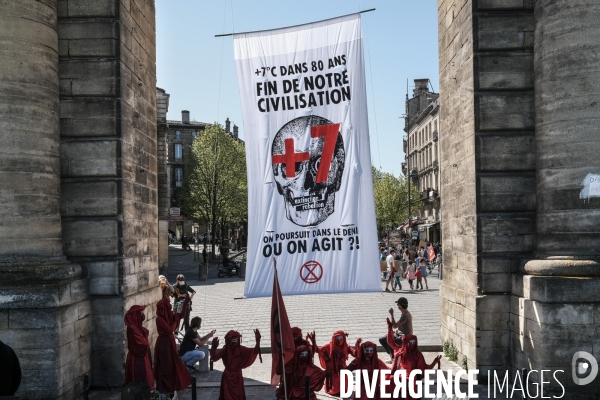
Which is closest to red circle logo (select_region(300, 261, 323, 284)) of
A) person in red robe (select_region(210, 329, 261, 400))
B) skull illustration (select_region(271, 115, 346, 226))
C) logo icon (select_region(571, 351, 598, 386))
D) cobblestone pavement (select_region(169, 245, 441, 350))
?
skull illustration (select_region(271, 115, 346, 226))

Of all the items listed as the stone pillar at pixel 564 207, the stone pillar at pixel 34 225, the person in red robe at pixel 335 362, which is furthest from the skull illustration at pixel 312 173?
the stone pillar at pixel 34 225

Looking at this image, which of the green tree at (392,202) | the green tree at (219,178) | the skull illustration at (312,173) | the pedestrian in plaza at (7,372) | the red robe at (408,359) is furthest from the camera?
the green tree at (392,202)

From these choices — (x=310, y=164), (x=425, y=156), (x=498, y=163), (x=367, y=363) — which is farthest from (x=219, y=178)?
(x=310, y=164)

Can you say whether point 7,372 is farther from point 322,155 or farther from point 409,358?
point 409,358

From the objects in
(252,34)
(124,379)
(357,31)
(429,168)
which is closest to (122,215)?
(124,379)

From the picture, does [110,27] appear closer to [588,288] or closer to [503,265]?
[503,265]

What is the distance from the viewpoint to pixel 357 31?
28.4 feet

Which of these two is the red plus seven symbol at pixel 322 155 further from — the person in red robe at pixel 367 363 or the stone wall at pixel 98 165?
the stone wall at pixel 98 165

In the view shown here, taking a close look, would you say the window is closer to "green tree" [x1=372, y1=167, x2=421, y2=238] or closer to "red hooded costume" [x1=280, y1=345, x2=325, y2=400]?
"green tree" [x1=372, y1=167, x2=421, y2=238]

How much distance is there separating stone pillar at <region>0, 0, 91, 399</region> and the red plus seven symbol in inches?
167

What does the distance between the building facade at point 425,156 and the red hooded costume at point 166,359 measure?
175 feet

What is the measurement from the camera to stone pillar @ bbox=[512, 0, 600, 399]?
9.67 metres

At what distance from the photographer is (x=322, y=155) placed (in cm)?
862

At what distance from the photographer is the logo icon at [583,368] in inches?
379
